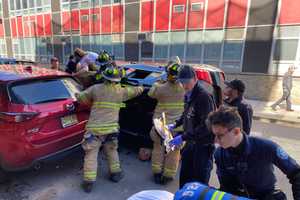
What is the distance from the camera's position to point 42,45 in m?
19.3

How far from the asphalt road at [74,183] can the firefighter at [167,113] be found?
0.19 m

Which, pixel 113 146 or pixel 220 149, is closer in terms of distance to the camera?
pixel 220 149

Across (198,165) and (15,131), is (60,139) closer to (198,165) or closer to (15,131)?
(15,131)

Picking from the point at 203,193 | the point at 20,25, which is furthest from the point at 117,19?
the point at 203,193

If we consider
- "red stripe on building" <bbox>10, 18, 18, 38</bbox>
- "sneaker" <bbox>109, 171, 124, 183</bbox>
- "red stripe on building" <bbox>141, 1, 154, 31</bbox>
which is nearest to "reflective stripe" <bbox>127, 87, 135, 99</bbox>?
"sneaker" <bbox>109, 171, 124, 183</bbox>

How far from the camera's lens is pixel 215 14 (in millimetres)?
11203

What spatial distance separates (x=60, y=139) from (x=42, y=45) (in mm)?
18563

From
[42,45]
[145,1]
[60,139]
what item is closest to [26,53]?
[42,45]

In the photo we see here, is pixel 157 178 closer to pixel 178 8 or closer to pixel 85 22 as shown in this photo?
pixel 178 8

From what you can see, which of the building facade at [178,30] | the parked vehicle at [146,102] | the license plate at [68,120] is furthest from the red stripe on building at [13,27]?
the license plate at [68,120]

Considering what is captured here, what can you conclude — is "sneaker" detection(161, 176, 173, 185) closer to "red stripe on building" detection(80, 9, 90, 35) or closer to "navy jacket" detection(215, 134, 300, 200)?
"navy jacket" detection(215, 134, 300, 200)

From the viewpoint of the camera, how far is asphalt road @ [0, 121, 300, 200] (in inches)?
121

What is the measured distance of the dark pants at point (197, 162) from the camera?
8.13ft

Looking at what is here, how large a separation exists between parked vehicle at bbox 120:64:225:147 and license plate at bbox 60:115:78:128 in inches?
42.5
